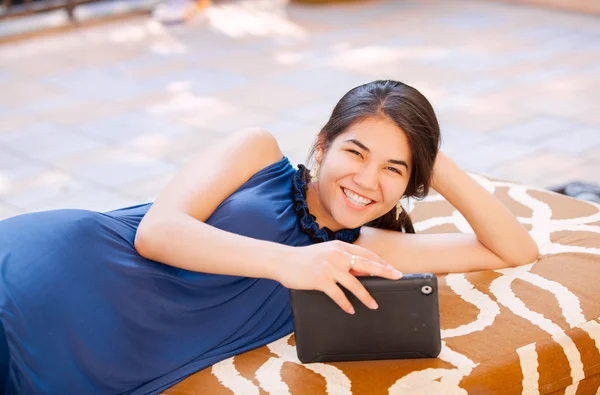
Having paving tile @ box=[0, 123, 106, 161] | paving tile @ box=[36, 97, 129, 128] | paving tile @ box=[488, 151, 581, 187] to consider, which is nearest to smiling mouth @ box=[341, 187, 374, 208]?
paving tile @ box=[488, 151, 581, 187]

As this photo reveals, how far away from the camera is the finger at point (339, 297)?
5.45ft

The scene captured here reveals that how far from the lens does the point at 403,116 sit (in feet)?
6.24

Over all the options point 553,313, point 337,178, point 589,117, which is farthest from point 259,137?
point 589,117

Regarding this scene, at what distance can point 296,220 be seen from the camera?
2041mm

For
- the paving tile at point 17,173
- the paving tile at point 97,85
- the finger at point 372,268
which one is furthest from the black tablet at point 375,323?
the paving tile at point 97,85

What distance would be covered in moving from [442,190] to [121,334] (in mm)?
924

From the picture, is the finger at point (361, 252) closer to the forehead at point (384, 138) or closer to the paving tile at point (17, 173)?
the forehead at point (384, 138)

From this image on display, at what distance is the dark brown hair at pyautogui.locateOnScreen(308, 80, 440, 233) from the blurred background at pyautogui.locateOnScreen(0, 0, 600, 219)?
1971 millimetres

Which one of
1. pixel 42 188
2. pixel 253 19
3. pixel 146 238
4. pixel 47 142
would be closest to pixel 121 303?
pixel 146 238

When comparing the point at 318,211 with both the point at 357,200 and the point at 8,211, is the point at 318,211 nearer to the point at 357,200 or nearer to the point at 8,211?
the point at 357,200

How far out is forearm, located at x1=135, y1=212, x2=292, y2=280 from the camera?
1726mm

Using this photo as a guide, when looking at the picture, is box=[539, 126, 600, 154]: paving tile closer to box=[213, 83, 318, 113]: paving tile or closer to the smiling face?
box=[213, 83, 318, 113]: paving tile

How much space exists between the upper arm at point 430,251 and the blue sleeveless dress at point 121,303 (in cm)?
18

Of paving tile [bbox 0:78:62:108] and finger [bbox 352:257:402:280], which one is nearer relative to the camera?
finger [bbox 352:257:402:280]
